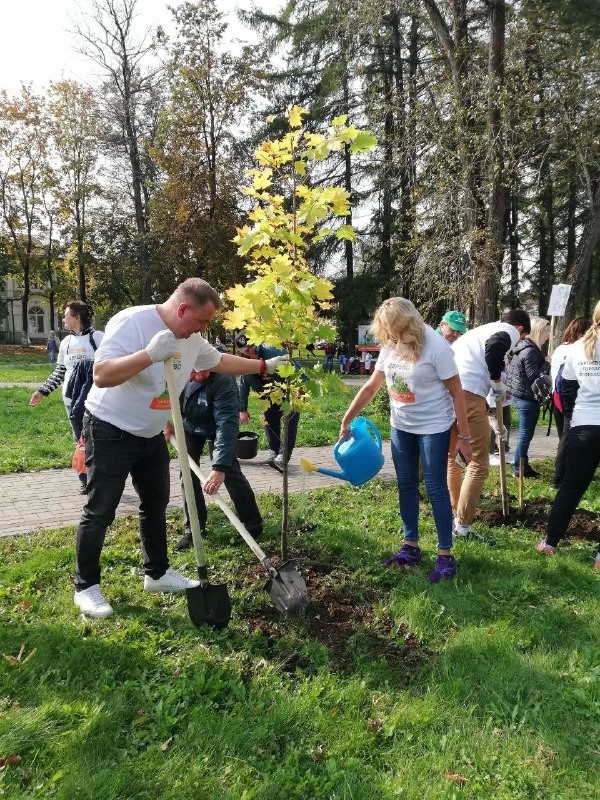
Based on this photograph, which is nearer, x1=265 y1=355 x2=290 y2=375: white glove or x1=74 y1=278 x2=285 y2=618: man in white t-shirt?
x1=74 y1=278 x2=285 y2=618: man in white t-shirt

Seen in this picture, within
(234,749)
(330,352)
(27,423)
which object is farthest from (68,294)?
(234,749)

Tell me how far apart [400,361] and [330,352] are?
20822mm

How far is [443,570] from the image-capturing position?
12.5 feet

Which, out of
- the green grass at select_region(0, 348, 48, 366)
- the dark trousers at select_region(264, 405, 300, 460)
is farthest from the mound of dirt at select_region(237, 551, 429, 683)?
the green grass at select_region(0, 348, 48, 366)

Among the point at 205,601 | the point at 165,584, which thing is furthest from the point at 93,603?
the point at 205,601

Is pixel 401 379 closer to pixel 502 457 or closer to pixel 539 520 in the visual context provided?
pixel 502 457

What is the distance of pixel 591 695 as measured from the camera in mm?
2619

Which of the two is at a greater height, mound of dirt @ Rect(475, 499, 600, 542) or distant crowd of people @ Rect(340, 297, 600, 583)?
distant crowd of people @ Rect(340, 297, 600, 583)

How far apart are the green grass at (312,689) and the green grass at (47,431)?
2.68m

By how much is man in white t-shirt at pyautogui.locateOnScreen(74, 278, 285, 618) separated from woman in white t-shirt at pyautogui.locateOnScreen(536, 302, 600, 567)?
2.16m

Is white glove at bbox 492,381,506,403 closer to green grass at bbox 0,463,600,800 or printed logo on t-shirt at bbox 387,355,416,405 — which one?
printed logo on t-shirt at bbox 387,355,416,405

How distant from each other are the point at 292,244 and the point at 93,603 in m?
2.41

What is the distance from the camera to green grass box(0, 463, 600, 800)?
2.17 m

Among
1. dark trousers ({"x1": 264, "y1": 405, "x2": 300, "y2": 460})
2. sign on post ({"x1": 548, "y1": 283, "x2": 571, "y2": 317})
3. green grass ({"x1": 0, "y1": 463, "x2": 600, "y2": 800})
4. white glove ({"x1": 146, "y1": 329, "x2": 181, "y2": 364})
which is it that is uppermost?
sign on post ({"x1": 548, "y1": 283, "x2": 571, "y2": 317})
